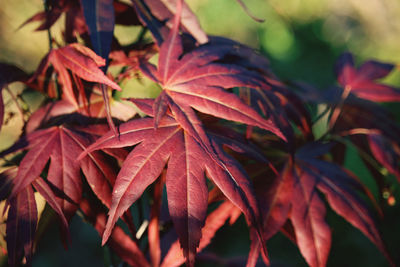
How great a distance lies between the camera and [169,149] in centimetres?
54

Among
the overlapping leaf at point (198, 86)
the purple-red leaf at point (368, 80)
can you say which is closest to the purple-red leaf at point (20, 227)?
the overlapping leaf at point (198, 86)

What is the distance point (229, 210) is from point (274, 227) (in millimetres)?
105

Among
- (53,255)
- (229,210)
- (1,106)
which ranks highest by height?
(1,106)

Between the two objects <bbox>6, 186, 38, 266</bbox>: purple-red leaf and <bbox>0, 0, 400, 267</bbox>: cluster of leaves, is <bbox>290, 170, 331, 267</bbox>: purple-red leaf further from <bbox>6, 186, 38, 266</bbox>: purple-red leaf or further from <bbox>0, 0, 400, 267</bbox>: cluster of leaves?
<bbox>6, 186, 38, 266</bbox>: purple-red leaf

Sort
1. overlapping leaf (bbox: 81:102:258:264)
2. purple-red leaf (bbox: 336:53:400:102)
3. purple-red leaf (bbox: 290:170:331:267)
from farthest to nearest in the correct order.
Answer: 1. purple-red leaf (bbox: 336:53:400:102)
2. purple-red leaf (bbox: 290:170:331:267)
3. overlapping leaf (bbox: 81:102:258:264)

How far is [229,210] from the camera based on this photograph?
0.69 metres

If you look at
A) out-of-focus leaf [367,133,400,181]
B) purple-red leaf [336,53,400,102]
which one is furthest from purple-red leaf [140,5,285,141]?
purple-red leaf [336,53,400,102]

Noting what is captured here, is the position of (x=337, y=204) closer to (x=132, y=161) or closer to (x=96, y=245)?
(x=132, y=161)

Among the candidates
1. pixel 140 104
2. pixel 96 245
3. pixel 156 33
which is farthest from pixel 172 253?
pixel 96 245

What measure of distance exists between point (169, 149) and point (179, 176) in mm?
53

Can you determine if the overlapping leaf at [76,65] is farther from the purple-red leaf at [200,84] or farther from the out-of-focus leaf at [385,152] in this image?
the out-of-focus leaf at [385,152]

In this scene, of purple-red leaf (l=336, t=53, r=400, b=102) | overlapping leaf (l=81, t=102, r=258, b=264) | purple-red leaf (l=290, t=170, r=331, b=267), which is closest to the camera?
overlapping leaf (l=81, t=102, r=258, b=264)

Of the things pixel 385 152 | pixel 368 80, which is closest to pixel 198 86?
pixel 385 152

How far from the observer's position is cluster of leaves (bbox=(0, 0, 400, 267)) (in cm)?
51
